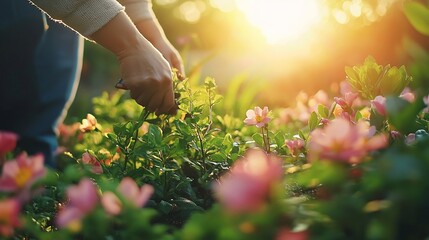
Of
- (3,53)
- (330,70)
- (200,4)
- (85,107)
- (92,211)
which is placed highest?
(200,4)

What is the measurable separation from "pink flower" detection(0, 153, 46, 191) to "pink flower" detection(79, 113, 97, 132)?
735 mm

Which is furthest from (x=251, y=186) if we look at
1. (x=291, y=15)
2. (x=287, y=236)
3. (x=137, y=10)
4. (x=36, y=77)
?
(x=291, y=15)

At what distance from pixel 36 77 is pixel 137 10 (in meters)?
0.83

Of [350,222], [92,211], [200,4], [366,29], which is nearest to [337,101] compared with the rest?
[350,222]

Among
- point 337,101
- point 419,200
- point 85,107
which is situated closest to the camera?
point 419,200

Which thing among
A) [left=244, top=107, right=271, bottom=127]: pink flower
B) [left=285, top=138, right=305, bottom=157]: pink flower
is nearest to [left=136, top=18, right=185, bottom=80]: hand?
[left=244, top=107, right=271, bottom=127]: pink flower

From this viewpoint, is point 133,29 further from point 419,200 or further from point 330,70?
point 330,70

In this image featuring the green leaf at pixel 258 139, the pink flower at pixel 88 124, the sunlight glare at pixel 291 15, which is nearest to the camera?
the green leaf at pixel 258 139

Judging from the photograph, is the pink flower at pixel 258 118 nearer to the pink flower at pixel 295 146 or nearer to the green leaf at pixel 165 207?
the pink flower at pixel 295 146

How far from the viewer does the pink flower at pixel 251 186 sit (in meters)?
0.64

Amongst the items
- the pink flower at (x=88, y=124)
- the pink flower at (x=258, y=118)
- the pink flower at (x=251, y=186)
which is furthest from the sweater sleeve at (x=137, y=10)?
the pink flower at (x=251, y=186)

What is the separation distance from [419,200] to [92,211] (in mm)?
401

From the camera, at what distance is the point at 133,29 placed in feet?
4.56

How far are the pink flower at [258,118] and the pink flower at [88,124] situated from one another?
1.41 ft
